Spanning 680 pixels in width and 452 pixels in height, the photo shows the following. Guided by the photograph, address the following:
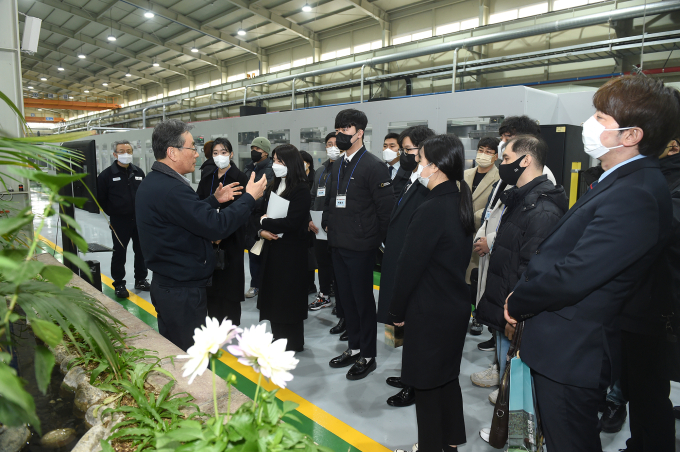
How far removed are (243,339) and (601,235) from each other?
1094 millimetres

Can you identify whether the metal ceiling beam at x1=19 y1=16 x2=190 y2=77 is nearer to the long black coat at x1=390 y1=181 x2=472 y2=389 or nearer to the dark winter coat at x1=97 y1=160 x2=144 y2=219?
the dark winter coat at x1=97 y1=160 x2=144 y2=219

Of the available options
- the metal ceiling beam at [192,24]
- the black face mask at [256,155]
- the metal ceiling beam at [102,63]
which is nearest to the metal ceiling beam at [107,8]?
the metal ceiling beam at [192,24]

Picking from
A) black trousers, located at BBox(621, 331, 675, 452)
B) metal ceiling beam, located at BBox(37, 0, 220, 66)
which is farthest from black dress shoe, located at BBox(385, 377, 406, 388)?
metal ceiling beam, located at BBox(37, 0, 220, 66)

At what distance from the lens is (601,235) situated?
1271mm

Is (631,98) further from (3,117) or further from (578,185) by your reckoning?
(3,117)

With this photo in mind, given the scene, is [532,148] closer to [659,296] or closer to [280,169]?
[659,296]

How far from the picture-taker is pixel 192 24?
1330 cm

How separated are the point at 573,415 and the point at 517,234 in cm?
83

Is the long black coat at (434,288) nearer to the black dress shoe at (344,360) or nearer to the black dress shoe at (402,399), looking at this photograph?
the black dress shoe at (402,399)

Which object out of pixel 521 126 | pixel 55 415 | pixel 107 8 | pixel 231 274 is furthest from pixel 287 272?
pixel 107 8

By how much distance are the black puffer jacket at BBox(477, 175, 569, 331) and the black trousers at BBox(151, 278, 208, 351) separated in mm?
1510

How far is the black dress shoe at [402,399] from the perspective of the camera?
8.21ft

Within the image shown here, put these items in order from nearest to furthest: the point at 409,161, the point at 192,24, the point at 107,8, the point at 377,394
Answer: the point at 377,394
the point at 409,161
the point at 107,8
the point at 192,24

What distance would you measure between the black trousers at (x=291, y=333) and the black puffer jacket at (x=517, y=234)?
149 centimetres
